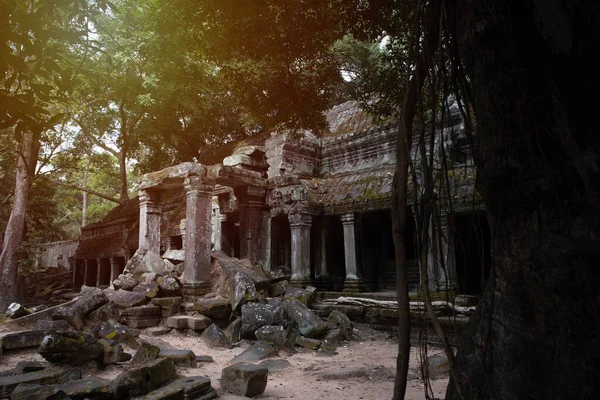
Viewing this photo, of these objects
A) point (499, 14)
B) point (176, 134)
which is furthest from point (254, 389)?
point (176, 134)

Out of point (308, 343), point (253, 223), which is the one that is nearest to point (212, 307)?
point (308, 343)

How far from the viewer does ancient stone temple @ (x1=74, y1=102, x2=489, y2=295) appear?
912cm

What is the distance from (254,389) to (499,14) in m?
4.02

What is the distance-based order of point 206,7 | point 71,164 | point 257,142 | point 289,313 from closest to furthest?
point 206,7 → point 289,313 → point 257,142 → point 71,164

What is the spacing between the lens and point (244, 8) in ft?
15.8

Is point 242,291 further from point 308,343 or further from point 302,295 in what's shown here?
point 308,343

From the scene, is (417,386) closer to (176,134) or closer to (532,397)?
(532,397)

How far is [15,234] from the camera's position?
476 inches

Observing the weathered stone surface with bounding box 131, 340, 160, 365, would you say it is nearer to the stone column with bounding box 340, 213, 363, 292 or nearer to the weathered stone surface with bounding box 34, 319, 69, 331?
the weathered stone surface with bounding box 34, 319, 69, 331

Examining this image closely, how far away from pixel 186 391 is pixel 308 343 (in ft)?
10.3

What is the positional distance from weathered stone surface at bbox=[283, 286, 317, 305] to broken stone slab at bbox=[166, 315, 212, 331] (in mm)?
1611

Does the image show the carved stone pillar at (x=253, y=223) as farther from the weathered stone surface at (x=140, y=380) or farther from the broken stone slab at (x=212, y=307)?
the weathered stone surface at (x=140, y=380)

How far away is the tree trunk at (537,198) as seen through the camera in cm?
156

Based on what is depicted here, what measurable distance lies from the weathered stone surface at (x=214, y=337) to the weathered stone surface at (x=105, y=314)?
163 centimetres
